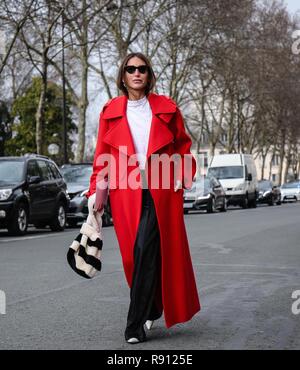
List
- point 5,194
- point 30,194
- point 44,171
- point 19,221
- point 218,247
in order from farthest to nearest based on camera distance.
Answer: point 44,171 < point 30,194 < point 19,221 < point 5,194 < point 218,247

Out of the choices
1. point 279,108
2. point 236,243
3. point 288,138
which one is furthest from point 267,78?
point 236,243

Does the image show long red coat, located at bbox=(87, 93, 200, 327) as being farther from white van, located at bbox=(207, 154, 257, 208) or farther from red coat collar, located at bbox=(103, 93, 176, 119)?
white van, located at bbox=(207, 154, 257, 208)

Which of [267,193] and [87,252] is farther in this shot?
[267,193]

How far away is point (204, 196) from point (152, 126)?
3126cm

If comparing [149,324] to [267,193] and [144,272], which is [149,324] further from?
[267,193]

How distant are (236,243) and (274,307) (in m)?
9.00

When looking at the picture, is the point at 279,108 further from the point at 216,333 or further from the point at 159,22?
the point at 216,333

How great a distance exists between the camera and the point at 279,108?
7338 cm

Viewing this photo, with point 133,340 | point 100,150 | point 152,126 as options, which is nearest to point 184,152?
point 152,126

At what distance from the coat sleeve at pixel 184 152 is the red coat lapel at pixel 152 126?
4.5 inches

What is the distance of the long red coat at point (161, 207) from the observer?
6.99 metres

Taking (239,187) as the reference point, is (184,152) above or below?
above

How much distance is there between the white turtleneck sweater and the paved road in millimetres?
1272

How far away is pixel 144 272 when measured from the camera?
6.96 meters
